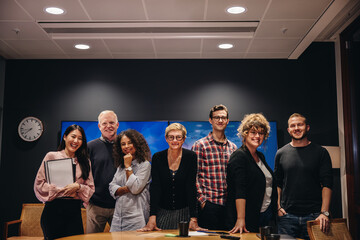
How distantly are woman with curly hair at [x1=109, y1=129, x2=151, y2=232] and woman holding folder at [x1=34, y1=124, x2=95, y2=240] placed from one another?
0.85 ft

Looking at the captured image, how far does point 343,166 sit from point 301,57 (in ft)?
5.56

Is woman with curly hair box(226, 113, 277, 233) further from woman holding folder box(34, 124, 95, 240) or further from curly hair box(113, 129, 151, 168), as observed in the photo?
woman holding folder box(34, 124, 95, 240)

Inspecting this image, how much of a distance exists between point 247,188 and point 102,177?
1.60 meters

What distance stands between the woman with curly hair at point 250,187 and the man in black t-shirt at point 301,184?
0.60m

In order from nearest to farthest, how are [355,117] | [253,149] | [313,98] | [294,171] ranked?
1. [253,149]
2. [294,171]
3. [355,117]
4. [313,98]

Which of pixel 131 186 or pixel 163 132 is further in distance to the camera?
pixel 163 132

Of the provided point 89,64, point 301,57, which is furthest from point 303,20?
point 89,64

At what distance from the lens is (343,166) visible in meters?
4.79

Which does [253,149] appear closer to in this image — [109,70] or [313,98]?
[313,98]

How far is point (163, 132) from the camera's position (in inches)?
200

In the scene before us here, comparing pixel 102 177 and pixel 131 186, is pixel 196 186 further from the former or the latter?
pixel 102 177

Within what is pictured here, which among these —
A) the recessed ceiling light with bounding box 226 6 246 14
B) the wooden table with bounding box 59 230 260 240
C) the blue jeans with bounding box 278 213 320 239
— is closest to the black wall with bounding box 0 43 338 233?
the recessed ceiling light with bounding box 226 6 246 14

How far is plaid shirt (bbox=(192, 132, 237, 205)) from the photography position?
311 centimetres

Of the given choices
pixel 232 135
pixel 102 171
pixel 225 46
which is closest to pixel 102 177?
pixel 102 171
